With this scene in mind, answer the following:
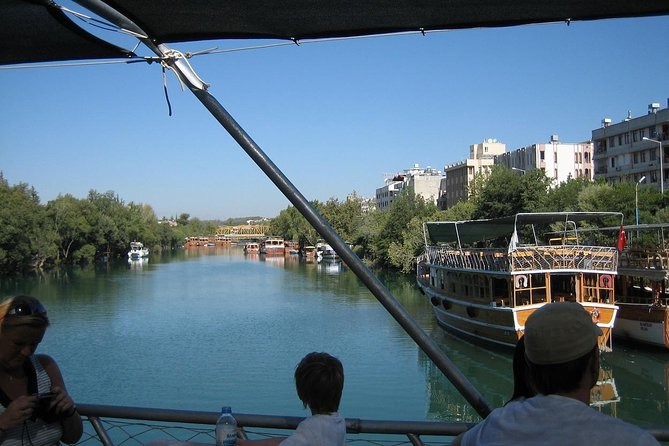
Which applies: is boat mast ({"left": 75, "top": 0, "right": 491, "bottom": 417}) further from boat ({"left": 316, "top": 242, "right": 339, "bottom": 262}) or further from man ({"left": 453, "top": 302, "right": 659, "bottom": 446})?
boat ({"left": 316, "top": 242, "right": 339, "bottom": 262})

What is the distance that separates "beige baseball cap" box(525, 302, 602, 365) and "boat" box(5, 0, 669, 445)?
124 centimetres

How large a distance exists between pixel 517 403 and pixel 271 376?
A: 15.1 metres

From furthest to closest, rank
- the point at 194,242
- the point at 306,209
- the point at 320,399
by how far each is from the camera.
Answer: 1. the point at 194,242
2. the point at 306,209
3. the point at 320,399

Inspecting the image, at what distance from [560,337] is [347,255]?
1.50 meters

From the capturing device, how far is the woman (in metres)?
2.47

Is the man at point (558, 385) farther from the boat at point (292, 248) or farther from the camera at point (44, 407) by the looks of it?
the boat at point (292, 248)

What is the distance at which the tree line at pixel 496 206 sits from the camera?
34.8 metres

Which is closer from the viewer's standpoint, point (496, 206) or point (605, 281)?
point (605, 281)

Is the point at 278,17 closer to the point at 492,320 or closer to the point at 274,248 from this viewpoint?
the point at 492,320

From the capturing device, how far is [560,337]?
1.60 meters

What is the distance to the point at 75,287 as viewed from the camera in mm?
40125

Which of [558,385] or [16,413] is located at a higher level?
[558,385]

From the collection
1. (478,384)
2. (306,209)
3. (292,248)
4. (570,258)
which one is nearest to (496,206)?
(570,258)

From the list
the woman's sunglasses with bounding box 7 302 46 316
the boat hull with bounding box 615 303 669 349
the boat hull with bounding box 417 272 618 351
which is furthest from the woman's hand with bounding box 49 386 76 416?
the boat hull with bounding box 615 303 669 349
